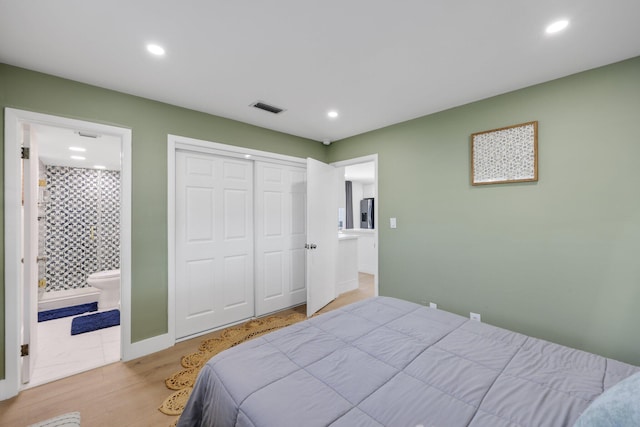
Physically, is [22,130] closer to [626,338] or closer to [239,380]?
[239,380]

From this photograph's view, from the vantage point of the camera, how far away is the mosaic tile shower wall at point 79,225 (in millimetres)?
4277

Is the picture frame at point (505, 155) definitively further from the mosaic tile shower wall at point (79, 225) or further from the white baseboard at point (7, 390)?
the mosaic tile shower wall at point (79, 225)

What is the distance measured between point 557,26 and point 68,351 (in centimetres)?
472

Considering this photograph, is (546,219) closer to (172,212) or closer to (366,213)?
(172,212)

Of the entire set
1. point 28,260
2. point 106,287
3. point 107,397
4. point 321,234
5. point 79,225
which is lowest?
point 107,397

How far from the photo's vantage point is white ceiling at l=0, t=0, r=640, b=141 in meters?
1.46

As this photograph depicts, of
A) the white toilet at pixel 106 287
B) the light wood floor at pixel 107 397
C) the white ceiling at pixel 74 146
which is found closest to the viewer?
the light wood floor at pixel 107 397

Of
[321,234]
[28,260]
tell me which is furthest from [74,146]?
[321,234]

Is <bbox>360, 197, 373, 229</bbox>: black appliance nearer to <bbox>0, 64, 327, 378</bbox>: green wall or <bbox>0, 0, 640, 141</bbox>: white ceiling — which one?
<bbox>0, 0, 640, 141</bbox>: white ceiling

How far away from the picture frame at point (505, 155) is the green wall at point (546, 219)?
6 centimetres

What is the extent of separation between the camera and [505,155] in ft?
8.10

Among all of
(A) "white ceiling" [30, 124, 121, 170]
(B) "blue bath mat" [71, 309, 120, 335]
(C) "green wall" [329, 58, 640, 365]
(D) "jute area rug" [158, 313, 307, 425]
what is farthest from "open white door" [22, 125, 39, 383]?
(C) "green wall" [329, 58, 640, 365]

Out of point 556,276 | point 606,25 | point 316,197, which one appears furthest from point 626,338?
point 316,197

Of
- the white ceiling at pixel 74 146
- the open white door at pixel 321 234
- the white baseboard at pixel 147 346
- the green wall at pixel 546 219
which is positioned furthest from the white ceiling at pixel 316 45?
the white baseboard at pixel 147 346
